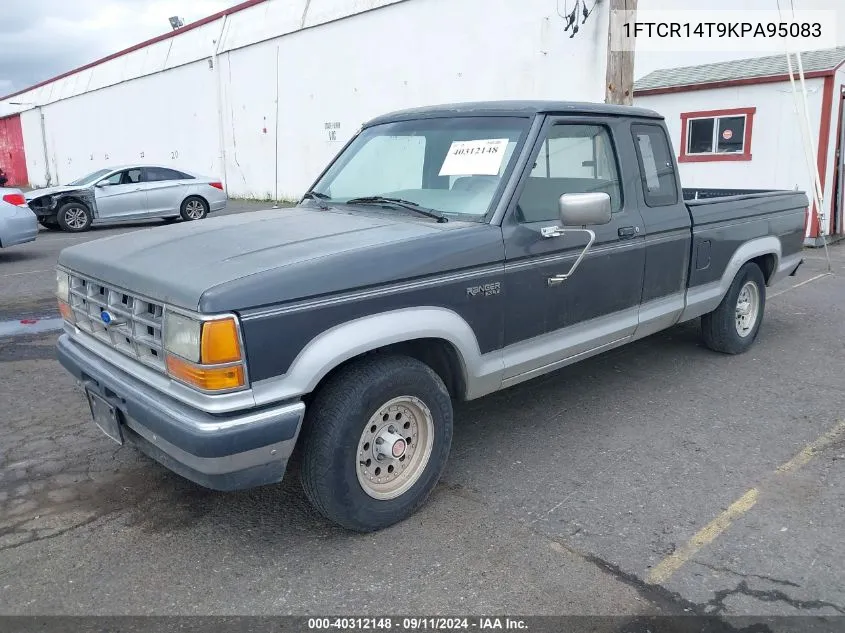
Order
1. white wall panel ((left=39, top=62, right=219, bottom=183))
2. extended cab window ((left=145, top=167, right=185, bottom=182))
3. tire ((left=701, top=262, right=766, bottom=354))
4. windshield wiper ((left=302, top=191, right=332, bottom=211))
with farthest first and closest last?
white wall panel ((left=39, top=62, right=219, bottom=183)) → extended cab window ((left=145, top=167, right=185, bottom=182)) → tire ((left=701, top=262, right=766, bottom=354)) → windshield wiper ((left=302, top=191, right=332, bottom=211))

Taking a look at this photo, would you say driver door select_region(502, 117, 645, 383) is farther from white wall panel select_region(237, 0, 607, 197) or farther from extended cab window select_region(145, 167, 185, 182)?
extended cab window select_region(145, 167, 185, 182)

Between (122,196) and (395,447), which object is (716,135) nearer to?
(395,447)

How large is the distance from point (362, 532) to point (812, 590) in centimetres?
190

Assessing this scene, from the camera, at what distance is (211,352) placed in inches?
106

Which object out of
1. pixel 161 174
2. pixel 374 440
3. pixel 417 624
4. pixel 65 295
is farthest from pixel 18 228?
pixel 417 624

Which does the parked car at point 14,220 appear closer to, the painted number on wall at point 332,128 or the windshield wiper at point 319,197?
the windshield wiper at point 319,197

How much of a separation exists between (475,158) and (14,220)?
366 inches

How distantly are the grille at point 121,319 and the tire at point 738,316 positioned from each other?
4.33 m

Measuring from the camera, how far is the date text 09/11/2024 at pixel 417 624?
105 inches

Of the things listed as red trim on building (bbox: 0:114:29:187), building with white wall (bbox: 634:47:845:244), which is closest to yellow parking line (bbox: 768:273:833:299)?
building with white wall (bbox: 634:47:845:244)

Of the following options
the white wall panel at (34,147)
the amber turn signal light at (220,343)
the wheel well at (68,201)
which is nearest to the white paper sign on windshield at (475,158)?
the amber turn signal light at (220,343)

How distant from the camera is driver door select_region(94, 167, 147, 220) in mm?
14906

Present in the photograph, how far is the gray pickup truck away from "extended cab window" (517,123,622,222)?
13mm

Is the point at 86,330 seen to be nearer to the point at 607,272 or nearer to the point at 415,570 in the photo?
the point at 415,570
